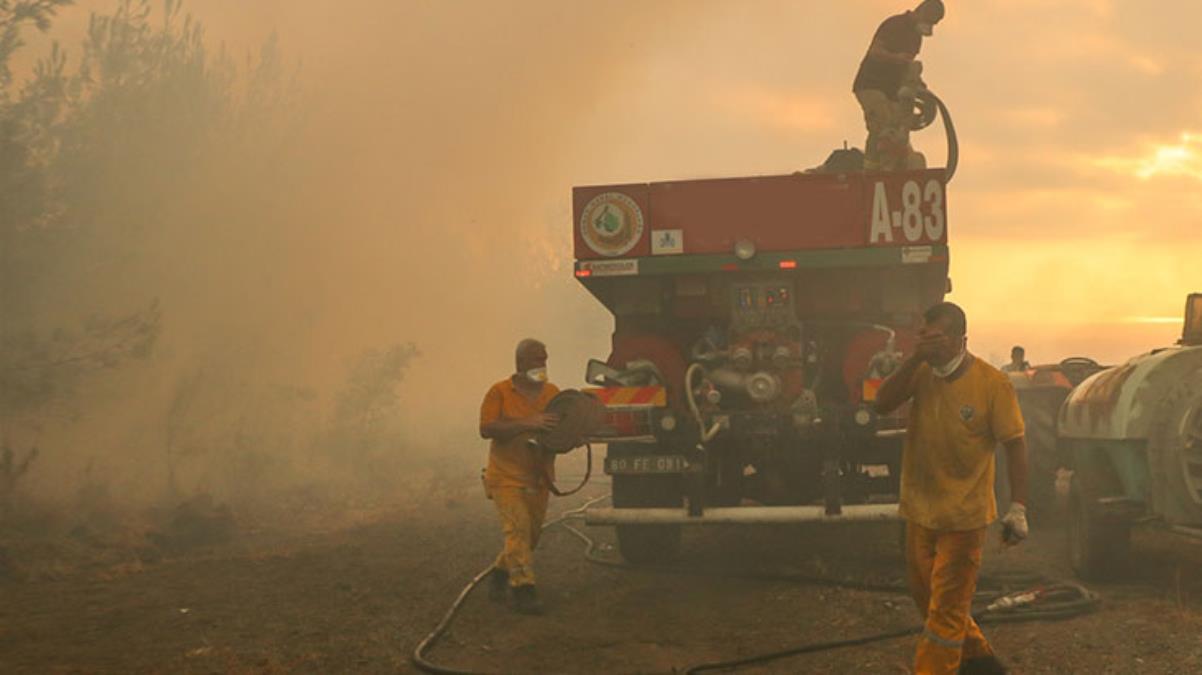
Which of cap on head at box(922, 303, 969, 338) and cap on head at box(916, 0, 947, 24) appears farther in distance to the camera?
cap on head at box(916, 0, 947, 24)

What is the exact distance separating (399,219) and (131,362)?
16312 millimetres

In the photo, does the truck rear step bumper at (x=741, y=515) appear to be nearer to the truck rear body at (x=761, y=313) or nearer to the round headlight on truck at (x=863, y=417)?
the truck rear body at (x=761, y=313)

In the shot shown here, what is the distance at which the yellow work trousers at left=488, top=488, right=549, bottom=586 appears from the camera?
832 cm

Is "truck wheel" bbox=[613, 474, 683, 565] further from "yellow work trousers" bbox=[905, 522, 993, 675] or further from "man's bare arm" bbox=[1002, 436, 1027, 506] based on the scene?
"man's bare arm" bbox=[1002, 436, 1027, 506]

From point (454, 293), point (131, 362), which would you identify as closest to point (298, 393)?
point (131, 362)

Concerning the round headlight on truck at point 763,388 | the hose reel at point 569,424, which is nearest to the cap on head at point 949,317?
the hose reel at point 569,424

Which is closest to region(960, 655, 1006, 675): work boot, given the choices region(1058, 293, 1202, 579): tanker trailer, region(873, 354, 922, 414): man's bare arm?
region(873, 354, 922, 414): man's bare arm

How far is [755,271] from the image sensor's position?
32.9 feet

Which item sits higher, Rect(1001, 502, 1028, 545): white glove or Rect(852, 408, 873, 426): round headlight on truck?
Rect(852, 408, 873, 426): round headlight on truck

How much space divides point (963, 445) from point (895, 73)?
23.1ft

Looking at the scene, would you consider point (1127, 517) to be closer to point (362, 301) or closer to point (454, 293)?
point (362, 301)

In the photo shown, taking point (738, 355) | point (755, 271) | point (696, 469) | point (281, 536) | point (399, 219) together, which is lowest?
point (281, 536)

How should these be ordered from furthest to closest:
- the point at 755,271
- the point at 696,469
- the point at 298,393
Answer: the point at 298,393, the point at 755,271, the point at 696,469

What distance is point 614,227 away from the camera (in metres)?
10.1
